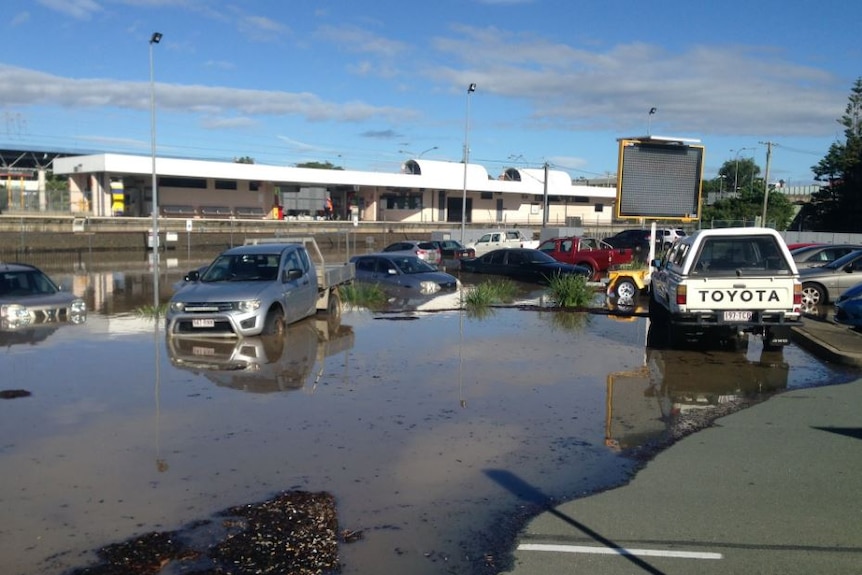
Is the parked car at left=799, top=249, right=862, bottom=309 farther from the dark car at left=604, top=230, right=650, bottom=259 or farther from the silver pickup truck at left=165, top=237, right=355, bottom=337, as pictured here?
the dark car at left=604, top=230, right=650, bottom=259

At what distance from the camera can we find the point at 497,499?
629 cm

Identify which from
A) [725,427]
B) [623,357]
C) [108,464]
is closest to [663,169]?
[623,357]

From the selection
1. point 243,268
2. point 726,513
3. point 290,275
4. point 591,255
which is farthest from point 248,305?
point 591,255

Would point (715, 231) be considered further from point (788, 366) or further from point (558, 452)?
point (558, 452)

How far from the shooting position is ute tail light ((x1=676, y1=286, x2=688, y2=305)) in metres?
12.2

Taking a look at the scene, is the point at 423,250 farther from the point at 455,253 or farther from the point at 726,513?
the point at 726,513

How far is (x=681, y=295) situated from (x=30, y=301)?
11838 mm

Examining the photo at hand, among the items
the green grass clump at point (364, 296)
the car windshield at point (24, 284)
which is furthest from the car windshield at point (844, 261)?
the car windshield at point (24, 284)

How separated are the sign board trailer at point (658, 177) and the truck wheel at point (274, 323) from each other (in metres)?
7.92

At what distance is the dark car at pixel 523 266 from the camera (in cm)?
2573

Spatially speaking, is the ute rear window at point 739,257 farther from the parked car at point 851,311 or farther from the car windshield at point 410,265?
the car windshield at point 410,265

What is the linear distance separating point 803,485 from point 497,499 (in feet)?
8.29

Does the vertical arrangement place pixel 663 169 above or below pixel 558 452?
above

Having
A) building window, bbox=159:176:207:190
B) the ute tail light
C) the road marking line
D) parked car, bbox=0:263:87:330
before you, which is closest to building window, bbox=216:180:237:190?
building window, bbox=159:176:207:190
